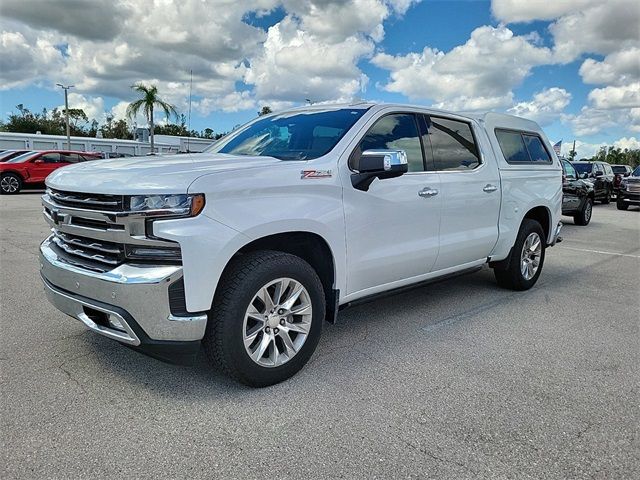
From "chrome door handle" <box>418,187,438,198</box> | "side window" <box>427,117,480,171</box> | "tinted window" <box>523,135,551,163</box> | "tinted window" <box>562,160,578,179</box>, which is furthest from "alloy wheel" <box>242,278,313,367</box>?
"tinted window" <box>562,160,578,179</box>

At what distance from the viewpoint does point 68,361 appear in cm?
361

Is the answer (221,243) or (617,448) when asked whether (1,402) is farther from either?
(617,448)

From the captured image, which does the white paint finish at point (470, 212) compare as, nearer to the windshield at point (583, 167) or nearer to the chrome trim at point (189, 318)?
the chrome trim at point (189, 318)

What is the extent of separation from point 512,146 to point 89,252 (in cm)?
454

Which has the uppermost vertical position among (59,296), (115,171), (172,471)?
(115,171)

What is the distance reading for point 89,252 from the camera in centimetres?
311

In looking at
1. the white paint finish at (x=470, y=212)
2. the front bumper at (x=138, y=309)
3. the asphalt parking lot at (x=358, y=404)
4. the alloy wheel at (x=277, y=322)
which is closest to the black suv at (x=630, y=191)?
the asphalt parking lot at (x=358, y=404)

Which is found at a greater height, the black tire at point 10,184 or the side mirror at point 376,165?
the side mirror at point 376,165

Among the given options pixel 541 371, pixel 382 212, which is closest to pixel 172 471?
pixel 382 212

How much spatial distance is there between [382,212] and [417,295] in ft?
6.60

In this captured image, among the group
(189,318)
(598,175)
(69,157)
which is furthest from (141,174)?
(598,175)

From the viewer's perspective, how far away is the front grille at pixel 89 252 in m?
2.93

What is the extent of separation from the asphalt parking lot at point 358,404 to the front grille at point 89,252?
2.67 feet

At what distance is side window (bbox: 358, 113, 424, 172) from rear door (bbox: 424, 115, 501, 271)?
0.18 metres
